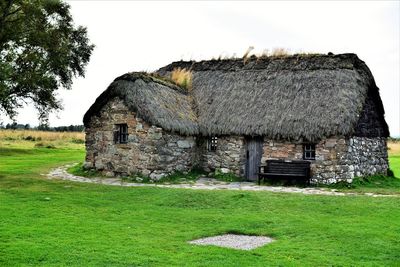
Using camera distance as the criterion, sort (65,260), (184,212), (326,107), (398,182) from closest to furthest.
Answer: (65,260)
(184,212)
(326,107)
(398,182)

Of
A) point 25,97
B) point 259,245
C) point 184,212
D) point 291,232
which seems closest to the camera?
point 259,245

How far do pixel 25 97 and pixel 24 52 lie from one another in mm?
4027

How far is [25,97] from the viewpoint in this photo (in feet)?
108

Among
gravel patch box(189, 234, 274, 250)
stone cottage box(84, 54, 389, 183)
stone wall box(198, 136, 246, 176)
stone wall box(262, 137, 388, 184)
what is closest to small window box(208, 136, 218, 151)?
stone cottage box(84, 54, 389, 183)

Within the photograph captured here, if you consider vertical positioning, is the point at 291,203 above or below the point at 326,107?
below

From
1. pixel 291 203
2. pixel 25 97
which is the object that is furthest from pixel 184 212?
pixel 25 97

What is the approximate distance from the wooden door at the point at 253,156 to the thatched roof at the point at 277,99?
71cm

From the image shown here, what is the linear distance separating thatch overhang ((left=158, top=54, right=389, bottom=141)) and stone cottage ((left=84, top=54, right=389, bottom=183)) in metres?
0.05

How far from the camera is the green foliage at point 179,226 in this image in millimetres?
10031

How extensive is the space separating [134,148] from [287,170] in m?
6.95

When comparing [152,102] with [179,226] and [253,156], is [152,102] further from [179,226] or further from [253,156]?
[179,226]

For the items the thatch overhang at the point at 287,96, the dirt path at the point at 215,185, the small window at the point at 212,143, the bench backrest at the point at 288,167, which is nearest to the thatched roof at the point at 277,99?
the thatch overhang at the point at 287,96

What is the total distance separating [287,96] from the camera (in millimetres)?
24297

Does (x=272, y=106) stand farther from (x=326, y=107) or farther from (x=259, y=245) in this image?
(x=259, y=245)
